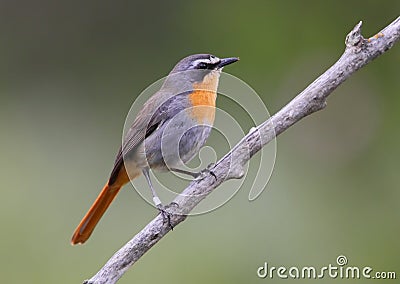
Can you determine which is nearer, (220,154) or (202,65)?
(202,65)

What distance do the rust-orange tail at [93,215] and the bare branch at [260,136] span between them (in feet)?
2.11

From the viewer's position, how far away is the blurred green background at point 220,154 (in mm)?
4551

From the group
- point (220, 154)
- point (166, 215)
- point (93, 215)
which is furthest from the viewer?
point (220, 154)

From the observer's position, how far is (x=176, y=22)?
226 inches

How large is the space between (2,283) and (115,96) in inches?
69.2

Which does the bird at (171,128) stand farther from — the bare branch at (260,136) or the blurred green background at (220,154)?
the blurred green background at (220,154)

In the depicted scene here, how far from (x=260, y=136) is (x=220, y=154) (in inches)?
61.8

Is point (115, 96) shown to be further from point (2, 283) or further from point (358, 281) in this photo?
point (358, 281)

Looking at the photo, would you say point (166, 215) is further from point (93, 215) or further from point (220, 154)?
point (220, 154)

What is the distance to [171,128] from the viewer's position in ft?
11.0

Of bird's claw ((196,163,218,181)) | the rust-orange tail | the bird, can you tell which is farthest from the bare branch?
the rust-orange tail

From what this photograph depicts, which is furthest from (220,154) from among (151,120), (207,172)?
(207,172)

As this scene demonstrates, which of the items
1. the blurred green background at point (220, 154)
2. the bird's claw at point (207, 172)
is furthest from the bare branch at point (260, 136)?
the blurred green background at point (220, 154)

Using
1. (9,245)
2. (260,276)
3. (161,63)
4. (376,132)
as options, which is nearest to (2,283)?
(9,245)
